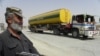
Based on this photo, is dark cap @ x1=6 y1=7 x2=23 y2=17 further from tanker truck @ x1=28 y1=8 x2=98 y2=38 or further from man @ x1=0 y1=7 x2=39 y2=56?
tanker truck @ x1=28 y1=8 x2=98 y2=38

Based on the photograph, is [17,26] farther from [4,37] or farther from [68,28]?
[68,28]

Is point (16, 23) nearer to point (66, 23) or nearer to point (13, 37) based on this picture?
point (13, 37)

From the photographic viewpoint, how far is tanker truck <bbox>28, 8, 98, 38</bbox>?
2531 centimetres

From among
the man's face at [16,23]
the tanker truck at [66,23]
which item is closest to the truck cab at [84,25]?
the tanker truck at [66,23]

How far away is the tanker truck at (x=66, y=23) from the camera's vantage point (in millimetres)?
25312

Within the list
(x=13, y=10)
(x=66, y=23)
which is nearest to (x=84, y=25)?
(x=66, y=23)

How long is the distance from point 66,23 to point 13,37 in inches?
1090

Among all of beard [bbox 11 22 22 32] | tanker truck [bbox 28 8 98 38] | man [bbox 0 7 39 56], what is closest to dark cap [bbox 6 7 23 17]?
man [bbox 0 7 39 56]

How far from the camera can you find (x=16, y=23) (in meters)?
3.14

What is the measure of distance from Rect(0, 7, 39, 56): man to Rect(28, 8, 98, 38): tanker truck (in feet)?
71.8

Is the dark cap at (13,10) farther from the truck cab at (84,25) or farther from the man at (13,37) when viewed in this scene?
the truck cab at (84,25)

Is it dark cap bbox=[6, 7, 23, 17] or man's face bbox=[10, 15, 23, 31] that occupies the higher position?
dark cap bbox=[6, 7, 23, 17]

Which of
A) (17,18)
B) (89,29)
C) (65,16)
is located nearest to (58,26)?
(65,16)

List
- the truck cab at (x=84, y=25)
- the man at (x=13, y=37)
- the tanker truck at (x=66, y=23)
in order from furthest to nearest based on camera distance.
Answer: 1. the tanker truck at (x=66, y=23)
2. the truck cab at (x=84, y=25)
3. the man at (x=13, y=37)
